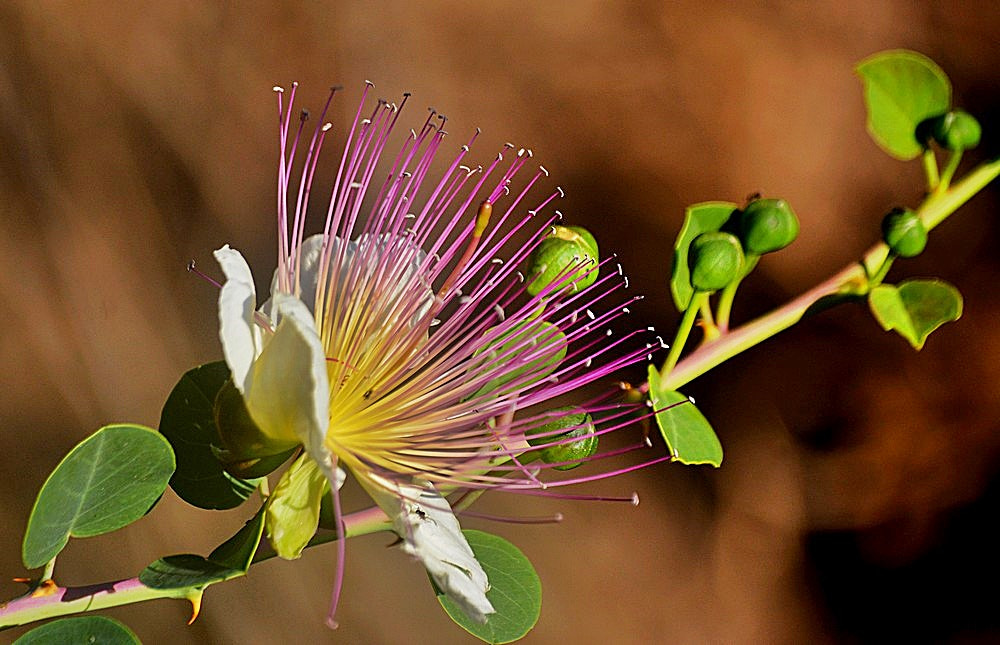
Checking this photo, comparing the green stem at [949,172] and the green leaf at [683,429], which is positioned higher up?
the green stem at [949,172]

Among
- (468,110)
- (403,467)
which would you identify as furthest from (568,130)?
(403,467)

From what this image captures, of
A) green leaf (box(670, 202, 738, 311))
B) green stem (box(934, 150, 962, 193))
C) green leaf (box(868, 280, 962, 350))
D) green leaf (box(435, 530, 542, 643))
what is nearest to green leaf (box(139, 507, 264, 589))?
green leaf (box(435, 530, 542, 643))

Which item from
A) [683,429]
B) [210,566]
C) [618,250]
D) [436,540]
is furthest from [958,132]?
[618,250]

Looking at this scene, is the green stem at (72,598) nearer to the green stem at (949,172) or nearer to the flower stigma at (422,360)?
the flower stigma at (422,360)

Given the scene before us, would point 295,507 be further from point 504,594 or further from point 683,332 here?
point 683,332

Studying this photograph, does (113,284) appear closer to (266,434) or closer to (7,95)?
(7,95)

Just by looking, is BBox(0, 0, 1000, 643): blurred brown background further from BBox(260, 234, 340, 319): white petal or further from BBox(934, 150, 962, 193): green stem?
BBox(260, 234, 340, 319): white petal

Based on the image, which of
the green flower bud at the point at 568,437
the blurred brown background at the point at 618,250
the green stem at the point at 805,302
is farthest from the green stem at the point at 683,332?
the blurred brown background at the point at 618,250
